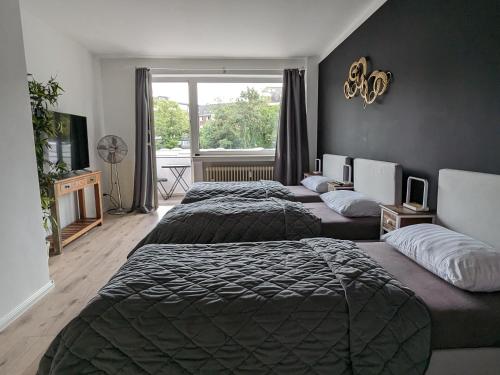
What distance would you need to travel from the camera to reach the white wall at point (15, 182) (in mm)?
2033

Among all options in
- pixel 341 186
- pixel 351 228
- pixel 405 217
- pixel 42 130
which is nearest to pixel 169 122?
pixel 42 130

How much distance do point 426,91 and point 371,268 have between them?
1.74m

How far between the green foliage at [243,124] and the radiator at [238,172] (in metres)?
0.43

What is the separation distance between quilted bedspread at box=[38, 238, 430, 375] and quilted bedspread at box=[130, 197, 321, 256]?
101cm

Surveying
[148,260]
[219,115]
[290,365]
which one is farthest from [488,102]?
[219,115]

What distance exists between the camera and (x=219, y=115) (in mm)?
5508

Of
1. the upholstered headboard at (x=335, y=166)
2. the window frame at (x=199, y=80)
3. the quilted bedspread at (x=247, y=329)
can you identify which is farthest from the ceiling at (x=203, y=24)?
the quilted bedspread at (x=247, y=329)

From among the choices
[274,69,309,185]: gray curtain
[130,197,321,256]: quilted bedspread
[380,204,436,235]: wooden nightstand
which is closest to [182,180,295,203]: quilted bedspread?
[130,197,321,256]: quilted bedspread

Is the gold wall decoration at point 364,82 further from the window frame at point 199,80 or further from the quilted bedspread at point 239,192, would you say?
the window frame at point 199,80

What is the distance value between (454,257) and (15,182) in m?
2.75

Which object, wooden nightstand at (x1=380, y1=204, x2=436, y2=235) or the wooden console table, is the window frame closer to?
the wooden console table

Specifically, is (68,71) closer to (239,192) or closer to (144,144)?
(144,144)

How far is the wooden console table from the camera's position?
3301 mm

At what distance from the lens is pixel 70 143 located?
12.7ft
